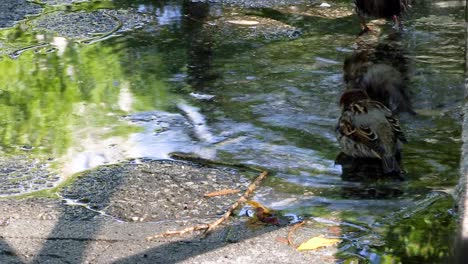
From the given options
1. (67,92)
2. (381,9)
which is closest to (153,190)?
(67,92)

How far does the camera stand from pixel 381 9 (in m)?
9.99

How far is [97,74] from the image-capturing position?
8.20 meters

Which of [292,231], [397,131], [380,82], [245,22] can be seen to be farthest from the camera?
[245,22]

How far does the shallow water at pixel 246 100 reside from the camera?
Answer: 537 centimetres

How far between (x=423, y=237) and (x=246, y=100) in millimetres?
2900

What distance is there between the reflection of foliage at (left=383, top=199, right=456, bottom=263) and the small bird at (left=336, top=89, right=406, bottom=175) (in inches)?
34.0

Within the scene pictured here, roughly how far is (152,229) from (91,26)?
206 inches

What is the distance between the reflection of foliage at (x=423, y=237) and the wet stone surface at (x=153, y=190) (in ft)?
3.53

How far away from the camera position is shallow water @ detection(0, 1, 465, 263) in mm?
5367

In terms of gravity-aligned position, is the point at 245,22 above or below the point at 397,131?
below

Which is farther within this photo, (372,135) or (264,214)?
(372,135)

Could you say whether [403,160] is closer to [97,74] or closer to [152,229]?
[152,229]

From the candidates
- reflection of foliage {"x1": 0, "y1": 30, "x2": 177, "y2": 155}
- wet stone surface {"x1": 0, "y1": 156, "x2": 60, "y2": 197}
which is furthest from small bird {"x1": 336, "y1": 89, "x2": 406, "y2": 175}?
wet stone surface {"x1": 0, "y1": 156, "x2": 60, "y2": 197}

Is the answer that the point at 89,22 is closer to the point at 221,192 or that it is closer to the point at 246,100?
the point at 246,100
